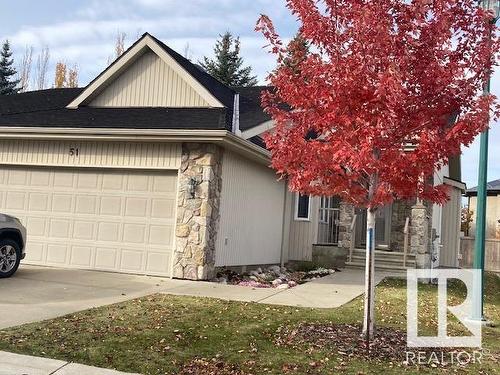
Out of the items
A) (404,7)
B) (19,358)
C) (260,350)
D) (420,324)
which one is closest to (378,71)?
(404,7)

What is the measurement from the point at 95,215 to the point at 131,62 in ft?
13.3

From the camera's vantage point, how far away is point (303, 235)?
17000 millimetres

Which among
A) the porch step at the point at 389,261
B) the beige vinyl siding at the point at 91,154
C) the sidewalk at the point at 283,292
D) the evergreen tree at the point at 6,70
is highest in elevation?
the evergreen tree at the point at 6,70

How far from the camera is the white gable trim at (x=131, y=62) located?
13016 mm

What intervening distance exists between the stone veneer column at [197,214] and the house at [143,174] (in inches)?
0.9

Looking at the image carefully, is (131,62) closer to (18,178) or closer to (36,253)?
(18,178)

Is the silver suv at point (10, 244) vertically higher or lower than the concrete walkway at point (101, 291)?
higher

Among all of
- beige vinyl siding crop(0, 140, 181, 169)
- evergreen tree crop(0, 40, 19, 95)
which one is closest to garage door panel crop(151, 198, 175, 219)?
beige vinyl siding crop(0, 140, 181, 169)

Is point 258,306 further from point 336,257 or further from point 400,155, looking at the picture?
point 336,257

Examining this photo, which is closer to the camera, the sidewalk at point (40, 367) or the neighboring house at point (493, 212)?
the sidewalk at point (40, 367)

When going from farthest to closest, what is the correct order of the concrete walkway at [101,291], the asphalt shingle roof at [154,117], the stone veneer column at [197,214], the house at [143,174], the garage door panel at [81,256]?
the garage door panel at [81,256]
the asphalt shingle roof at [154,117]
the house at [143,174]
the stone veneer column at [197,214]
the concrete walkway at [101,291]

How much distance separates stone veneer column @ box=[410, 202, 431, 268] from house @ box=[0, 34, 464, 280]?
435cm

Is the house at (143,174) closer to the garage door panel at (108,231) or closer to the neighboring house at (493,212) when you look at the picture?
the garage door panel at (108,231)

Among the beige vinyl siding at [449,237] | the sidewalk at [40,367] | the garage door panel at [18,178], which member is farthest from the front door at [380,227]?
the sidewalk at [40,367]
